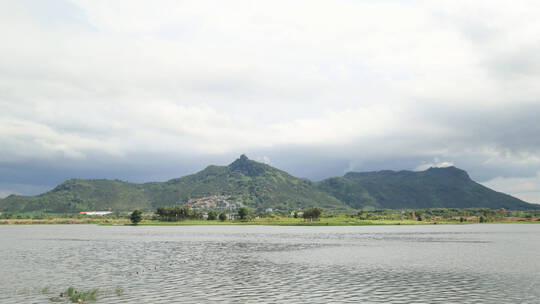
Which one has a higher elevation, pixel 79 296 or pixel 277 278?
pixel 79 296

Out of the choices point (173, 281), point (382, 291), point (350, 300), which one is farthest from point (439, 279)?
point (173, 281)

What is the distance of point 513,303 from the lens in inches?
1886

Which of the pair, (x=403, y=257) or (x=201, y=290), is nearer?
(x=201, y=290)

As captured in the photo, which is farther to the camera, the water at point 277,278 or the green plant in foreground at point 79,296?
the water at point 277,278

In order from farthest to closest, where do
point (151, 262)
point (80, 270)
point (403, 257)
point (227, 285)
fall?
1. point (403, 257)
2. point (151, 262)
3. point (80, 270)
4. point (227, 285)

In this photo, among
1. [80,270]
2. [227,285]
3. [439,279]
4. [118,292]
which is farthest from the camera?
[80,270]

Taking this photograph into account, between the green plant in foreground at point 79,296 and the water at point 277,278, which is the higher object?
the green plant in foreground at point 79,296

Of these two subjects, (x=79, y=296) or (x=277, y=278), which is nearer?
(x=79, y=296)

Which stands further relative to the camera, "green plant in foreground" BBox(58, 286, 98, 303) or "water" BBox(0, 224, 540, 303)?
"water" BBox(0, 224, 540, 303)

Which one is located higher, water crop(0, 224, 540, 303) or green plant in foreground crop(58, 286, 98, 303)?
green plant in foreground crop(58, 286, 98, 303)

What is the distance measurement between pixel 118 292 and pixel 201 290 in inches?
432

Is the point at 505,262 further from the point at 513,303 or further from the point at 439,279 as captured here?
the point at 513,303

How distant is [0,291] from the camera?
54969mm

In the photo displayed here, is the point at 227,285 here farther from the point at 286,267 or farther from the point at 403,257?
the point at 403,257
